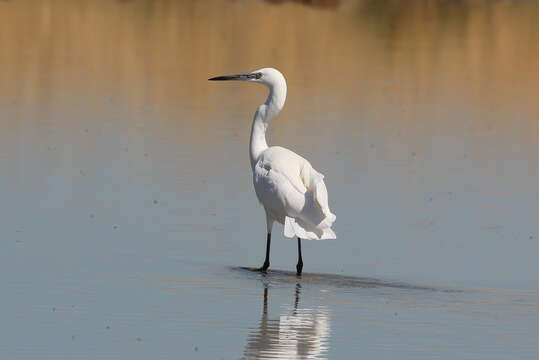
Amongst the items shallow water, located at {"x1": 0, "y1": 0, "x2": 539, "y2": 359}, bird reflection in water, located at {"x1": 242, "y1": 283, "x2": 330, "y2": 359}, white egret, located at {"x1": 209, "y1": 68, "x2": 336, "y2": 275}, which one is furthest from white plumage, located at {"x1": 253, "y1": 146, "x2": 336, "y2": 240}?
bird reflection in water, located at {"x1": 242, "y1": 283, "x2": 330, "y2": 359}

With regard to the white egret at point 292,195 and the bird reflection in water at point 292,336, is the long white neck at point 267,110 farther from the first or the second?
the bird reflection in water at point 292,336

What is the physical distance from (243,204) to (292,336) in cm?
542

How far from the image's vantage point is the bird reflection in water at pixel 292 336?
31.0 feet

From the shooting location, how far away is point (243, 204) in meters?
15.3

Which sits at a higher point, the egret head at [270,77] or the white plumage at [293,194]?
the egret head at [270,77]

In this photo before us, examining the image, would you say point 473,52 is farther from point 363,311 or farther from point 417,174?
point 363,311

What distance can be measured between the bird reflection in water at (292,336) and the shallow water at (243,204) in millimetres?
31

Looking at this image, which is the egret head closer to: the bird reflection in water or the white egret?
the white egret

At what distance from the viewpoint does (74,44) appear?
104 feet

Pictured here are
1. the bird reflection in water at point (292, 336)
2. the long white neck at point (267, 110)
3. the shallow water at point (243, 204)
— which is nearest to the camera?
the bird reflection in water at point (292, 336)

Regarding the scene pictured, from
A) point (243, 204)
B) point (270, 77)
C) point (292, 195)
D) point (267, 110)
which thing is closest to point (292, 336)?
point (292, 195)

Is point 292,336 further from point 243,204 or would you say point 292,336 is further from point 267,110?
point 243,204

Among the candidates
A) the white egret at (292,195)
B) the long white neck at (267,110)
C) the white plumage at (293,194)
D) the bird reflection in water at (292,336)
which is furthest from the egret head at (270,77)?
the bird reflection in water at (292,336)

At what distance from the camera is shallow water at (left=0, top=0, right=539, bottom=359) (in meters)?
10.2
